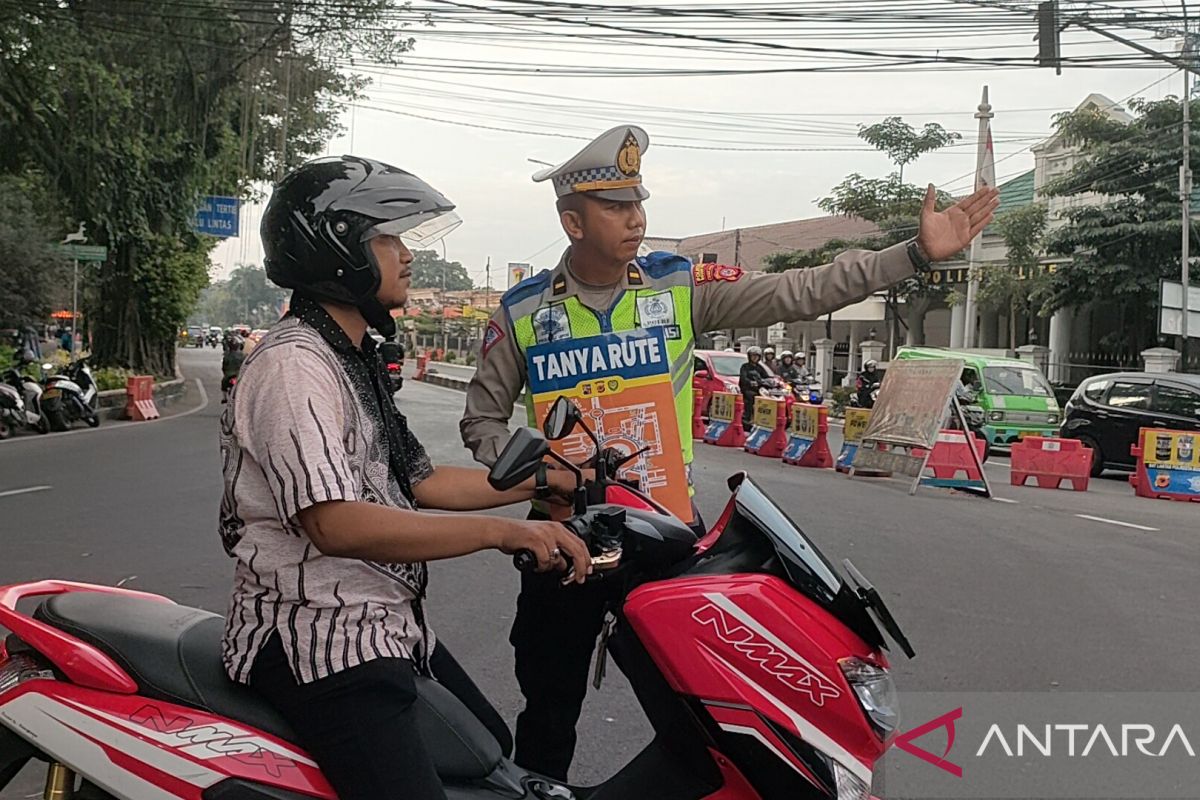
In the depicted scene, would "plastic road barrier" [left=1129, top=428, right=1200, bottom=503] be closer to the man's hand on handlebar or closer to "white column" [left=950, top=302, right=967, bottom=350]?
the man's hand on handlebar

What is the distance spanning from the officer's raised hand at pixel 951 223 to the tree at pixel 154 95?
13994 millimetres

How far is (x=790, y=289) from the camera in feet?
10.3

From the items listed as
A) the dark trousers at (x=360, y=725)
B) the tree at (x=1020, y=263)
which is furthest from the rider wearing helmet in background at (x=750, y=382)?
the dark trousers at (x=360, y=725)

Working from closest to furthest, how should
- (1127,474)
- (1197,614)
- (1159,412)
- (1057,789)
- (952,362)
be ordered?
(1057,789), (1197,614), (952,362), (1159,412), (1127,474)

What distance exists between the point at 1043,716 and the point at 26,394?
14.2m

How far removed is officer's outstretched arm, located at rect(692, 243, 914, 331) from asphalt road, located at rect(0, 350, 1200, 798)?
1596 millimetres

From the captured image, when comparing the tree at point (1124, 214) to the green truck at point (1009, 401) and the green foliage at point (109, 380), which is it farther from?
the green foliage at point (109, 380)

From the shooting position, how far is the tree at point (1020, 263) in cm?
2669

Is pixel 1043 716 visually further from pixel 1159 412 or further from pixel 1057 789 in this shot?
pixel 1159 412

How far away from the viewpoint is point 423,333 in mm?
71000

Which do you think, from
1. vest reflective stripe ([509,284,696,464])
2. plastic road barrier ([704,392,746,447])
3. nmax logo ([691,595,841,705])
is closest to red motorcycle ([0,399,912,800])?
nmax logo ([691,595,841,705])

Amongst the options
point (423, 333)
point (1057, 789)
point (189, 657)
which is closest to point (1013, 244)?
point (1057, 789)

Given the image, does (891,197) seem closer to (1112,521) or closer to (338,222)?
(1112,521)

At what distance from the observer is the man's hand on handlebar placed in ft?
6.57
